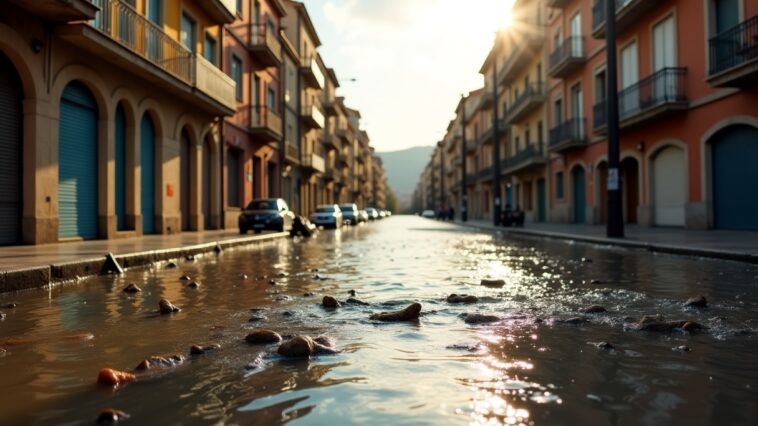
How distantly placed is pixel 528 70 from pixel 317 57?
20430 millimetres

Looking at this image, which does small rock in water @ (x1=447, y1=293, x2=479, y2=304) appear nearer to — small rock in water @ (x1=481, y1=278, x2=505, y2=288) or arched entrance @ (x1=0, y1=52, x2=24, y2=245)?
small rock in water @ (x1=481, y1=278, x2=505, y2=288)

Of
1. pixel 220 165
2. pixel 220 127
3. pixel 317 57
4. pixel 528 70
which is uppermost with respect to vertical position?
pixel 317 57

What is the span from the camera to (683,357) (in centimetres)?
332

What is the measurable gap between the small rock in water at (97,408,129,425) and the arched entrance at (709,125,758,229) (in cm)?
1841

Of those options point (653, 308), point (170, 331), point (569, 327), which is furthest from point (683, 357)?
point (170, 331)

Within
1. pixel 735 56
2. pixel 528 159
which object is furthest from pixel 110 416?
pixel 528 159

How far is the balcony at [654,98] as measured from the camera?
1948 cm

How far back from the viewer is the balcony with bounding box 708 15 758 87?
15.1 m

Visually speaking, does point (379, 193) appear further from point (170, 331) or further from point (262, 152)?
point (170, 331)

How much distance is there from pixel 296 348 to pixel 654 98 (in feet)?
67.5

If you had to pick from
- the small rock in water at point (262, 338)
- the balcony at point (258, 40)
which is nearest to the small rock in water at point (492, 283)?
the small rock in water at point (262, 338)

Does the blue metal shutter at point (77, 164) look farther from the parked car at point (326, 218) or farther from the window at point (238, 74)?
the parked car at point (326, 218)

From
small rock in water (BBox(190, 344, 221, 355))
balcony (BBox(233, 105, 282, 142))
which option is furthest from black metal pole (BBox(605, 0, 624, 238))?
balcony (BBox(233, 105, 282, 142))

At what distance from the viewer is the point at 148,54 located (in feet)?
54.4
